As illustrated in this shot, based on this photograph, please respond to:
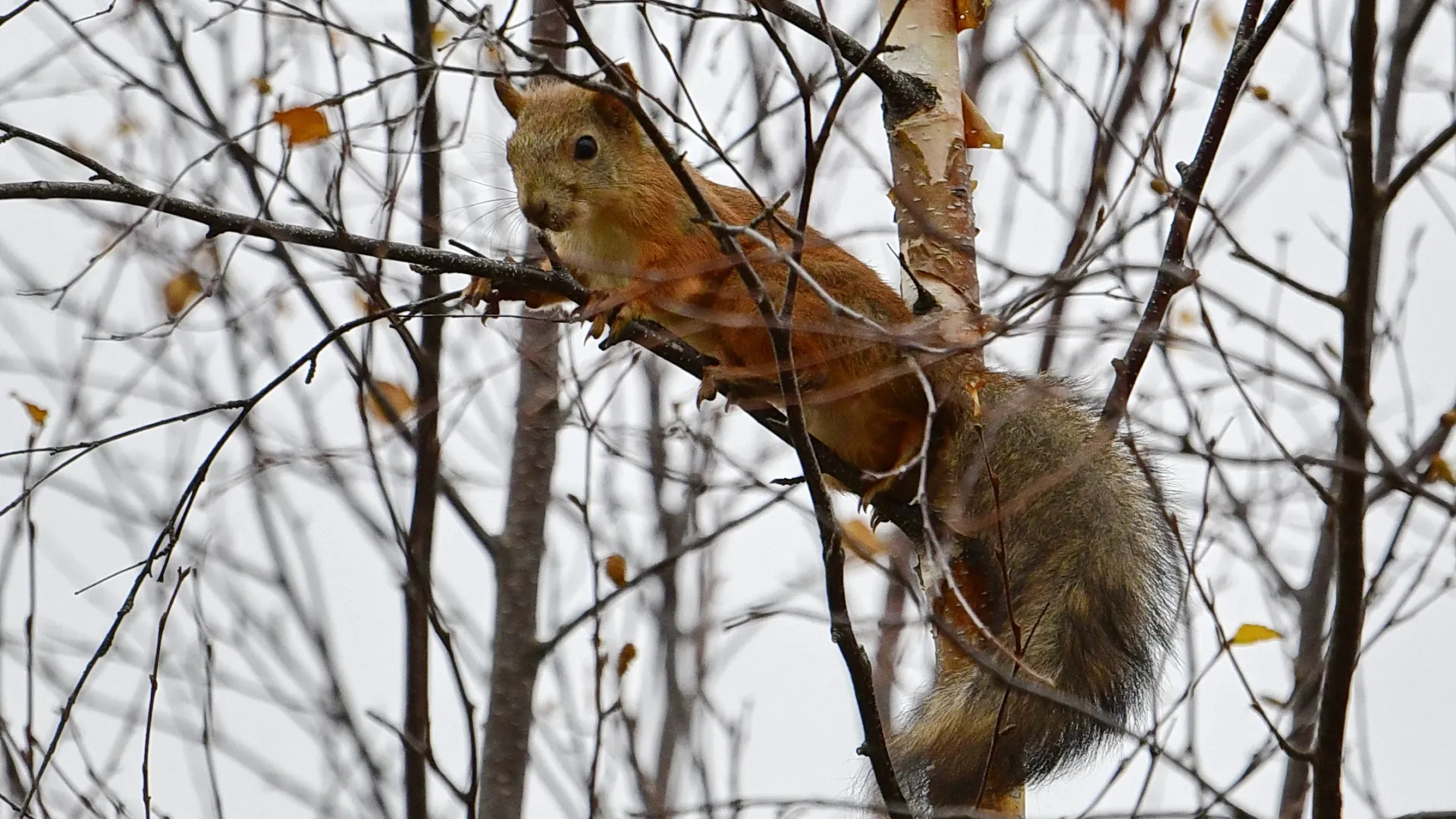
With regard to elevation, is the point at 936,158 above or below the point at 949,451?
above

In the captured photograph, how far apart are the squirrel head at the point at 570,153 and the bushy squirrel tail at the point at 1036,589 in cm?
91

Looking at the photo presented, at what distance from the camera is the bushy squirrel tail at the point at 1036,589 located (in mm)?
2568

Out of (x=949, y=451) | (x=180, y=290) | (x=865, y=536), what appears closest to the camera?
(x=949, y=451)

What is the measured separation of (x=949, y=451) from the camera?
3115 mm

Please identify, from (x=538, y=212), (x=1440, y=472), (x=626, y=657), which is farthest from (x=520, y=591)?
(x=1440, y=472)

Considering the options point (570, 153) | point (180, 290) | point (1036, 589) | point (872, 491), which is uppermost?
point (180, 290)

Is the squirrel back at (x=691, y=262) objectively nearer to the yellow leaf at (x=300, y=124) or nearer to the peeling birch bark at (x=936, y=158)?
the peeling birch bark at (x=936, y=158)

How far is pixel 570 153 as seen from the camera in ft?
11.2

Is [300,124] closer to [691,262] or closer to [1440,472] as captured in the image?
[691,262]

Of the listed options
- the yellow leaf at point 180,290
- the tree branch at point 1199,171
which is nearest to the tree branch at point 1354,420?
the tree branch at point 1199,171

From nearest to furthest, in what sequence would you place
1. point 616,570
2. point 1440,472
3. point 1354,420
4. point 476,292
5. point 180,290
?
1. point 1354,420
2. point 1440,472
3. point 476,292
4. point 616,570
5. point 180,290

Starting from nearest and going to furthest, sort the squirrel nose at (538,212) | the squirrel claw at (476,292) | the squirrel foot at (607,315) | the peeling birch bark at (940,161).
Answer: the squirrel foot at (607,315) < the squirrel claw at (476,292) < the peeling birch bark at (940,161) < the squirrel nose at (538,212)

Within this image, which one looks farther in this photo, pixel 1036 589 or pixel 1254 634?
pixel 1036 589

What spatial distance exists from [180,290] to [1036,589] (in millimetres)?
2465
